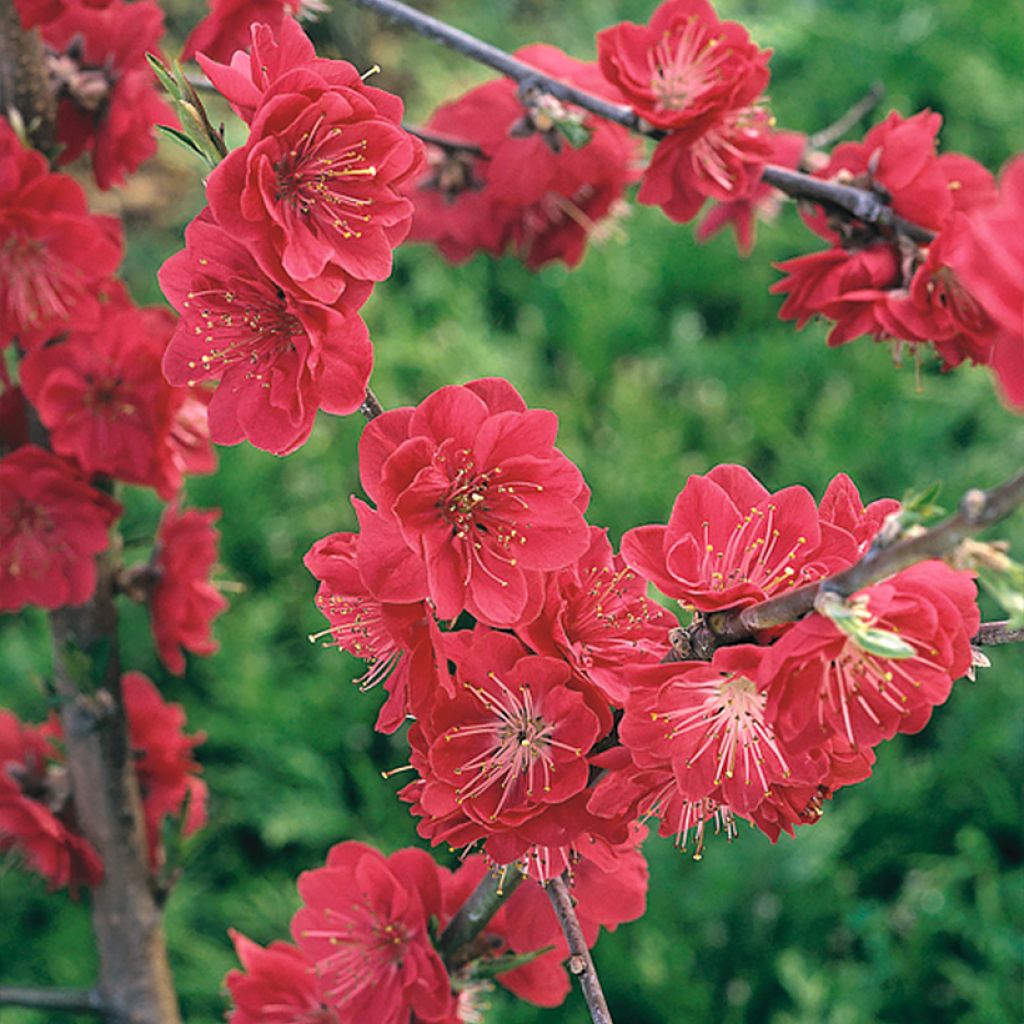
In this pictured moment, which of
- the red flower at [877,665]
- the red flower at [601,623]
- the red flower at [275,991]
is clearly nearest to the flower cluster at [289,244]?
the red flower at [601,623]

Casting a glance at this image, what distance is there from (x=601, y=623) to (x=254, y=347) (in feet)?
0.72

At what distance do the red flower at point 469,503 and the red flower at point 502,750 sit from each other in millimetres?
29

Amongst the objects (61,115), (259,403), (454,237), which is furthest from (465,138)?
(259,403)

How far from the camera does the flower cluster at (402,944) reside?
71 cm

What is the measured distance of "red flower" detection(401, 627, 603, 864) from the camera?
0.58 metres

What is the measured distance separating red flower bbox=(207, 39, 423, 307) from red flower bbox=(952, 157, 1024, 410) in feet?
0.98

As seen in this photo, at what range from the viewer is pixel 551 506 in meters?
0.59

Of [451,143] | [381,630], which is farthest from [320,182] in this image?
[451,143]

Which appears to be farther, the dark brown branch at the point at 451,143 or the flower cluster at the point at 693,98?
the dark brown branch at the point at 451,143

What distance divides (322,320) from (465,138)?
19.6 inches

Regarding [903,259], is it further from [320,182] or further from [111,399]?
[111,399]

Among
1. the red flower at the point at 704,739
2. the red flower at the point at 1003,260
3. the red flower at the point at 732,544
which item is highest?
the red flower at the point at 1003,260

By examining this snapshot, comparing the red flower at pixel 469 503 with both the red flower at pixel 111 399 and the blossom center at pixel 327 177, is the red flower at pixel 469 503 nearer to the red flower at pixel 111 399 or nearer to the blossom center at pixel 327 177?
the blossom center at pixel 327 177

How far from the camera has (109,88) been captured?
36.6 inches
